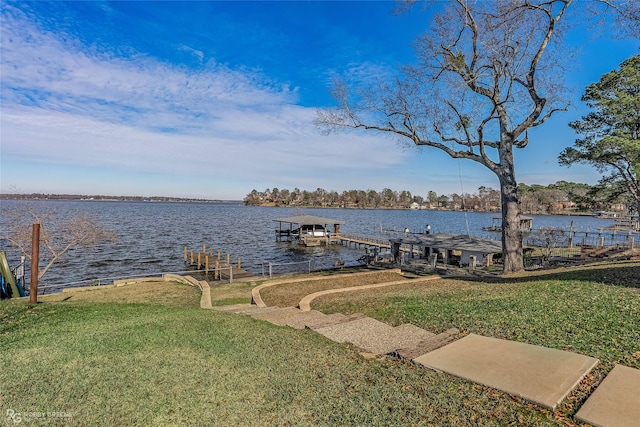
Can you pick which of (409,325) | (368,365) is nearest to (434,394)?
(368,365)

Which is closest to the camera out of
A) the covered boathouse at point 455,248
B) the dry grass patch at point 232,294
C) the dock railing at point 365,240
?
the dry grass patch at point 232,294

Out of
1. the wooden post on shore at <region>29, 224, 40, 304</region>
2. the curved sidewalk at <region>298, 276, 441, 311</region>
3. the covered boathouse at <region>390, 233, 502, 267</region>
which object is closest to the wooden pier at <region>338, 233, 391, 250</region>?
the covered boathouse at <region>390, 233, 502, 267</region>

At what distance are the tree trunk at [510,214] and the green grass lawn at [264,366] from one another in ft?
18.0

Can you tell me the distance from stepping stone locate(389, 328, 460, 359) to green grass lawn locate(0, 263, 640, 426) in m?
0.26

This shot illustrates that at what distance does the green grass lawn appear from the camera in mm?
3602

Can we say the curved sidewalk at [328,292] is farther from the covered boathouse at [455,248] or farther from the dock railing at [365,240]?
the dock railing at [365,240]

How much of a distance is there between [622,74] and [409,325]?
847 inches

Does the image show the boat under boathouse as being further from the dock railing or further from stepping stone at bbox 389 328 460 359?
stepping stone at bbox 389 328 460 359

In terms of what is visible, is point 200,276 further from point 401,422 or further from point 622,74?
point 622,74

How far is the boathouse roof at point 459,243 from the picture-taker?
21400 mm

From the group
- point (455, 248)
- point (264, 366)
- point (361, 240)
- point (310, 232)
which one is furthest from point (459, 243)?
point (310, 232)

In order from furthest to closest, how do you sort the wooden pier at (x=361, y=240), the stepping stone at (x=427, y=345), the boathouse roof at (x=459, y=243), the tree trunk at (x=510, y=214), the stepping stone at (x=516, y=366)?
the wooden pier at (x=361, y=240), the boathouse roof at (x=459, y=243), the tree trunk at (x=510, y=214), the stepping stone at (x=427, y=345), the stepping stone at (x=516, y=366)

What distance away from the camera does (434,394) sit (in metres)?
4.00

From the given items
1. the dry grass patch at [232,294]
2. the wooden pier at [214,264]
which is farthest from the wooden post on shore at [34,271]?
the wooden pier at [214,264]
